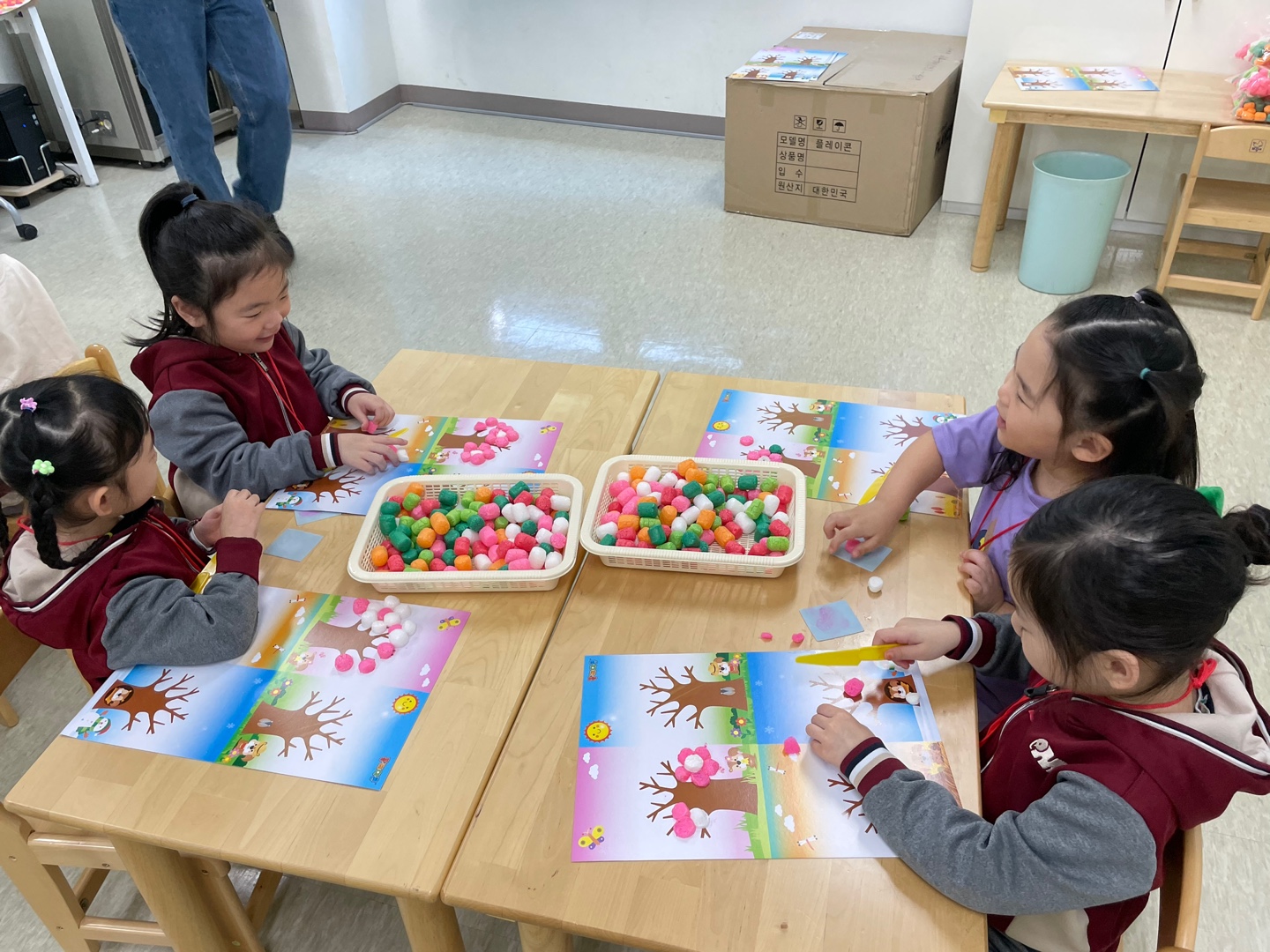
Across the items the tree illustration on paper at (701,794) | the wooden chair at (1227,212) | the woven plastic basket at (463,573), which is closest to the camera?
the tree illustration on paper at (701,794)

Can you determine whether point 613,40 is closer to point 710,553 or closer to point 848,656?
point 710,553

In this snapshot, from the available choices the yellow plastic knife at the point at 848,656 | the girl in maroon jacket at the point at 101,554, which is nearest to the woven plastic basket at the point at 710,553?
the yellow plastic knife at the point at 848,656

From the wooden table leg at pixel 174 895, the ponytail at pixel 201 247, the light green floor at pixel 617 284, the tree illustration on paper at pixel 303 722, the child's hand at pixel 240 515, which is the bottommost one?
the light green floor at pixel 617 284

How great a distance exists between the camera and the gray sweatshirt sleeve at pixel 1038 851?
85 cm

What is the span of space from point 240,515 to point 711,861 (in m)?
0.83

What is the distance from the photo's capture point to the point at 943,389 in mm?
2697

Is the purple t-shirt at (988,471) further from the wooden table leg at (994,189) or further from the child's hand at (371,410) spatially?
the wooden table leg at (994,189)

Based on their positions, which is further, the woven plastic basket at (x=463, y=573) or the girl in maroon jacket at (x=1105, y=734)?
the woven plastic basket at (x=463, y=573)

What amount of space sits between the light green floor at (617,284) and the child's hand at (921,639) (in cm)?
113

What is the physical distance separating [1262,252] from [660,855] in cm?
328

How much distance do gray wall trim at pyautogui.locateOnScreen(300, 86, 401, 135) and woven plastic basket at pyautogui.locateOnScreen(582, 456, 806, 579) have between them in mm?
4002

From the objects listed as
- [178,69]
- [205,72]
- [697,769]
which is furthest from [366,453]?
[205,72]

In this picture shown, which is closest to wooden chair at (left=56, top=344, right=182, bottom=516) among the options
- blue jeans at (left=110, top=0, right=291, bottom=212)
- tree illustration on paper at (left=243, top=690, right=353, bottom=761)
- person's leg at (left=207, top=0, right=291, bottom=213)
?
tree illustration on paper at (left=243, top=690, right=353, bottom=761)

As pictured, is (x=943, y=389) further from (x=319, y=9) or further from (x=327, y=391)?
(x=319, y=9)
